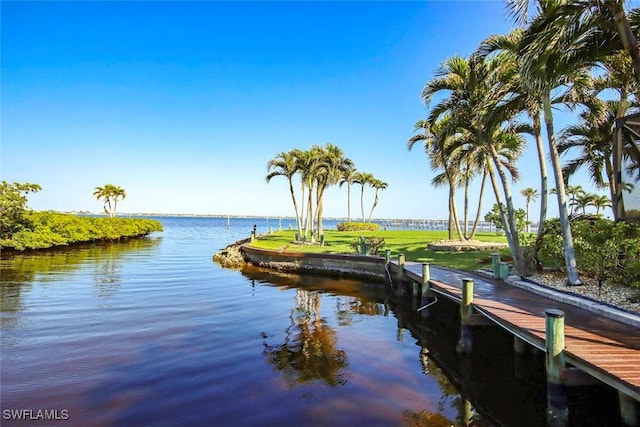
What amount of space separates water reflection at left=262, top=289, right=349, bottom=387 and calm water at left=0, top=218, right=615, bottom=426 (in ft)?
0.15

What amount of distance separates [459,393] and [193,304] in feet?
32.4

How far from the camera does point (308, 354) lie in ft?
29.0

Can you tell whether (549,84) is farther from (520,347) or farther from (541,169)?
(520,347)

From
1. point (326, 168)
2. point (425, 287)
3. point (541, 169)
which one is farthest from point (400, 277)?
point (326, 168)

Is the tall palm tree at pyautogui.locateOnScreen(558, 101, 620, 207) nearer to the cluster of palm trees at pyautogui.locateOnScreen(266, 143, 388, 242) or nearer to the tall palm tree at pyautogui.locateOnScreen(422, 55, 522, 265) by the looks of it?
the tall palm tree at pyautogui.locateOnScreen(422, 55, 522, 265)

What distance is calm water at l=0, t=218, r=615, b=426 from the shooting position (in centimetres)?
607

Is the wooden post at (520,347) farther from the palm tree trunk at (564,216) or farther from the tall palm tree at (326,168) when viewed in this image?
the tall palm tree at (326,168)

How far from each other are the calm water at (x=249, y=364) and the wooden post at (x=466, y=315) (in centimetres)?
29

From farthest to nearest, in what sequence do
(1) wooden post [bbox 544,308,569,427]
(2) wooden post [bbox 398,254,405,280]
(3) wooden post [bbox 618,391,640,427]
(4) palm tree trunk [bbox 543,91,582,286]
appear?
(2) wooden post [bbox 398,254,405,280] < (4) palm tree trunk [bbox 543,91,582,286] < (1) wooden post [bbox 544,308,569,427] < (3) wooden post [bbox 618,391,640,427]

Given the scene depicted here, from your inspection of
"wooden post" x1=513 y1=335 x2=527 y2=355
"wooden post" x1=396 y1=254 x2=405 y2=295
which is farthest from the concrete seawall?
"wooden post" x1=513 y1=335 x2=527 y2=355

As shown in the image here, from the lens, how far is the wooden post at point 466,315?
348 inches

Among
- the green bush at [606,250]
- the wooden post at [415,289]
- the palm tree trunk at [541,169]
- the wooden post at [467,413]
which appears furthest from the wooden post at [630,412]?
the wooden post at [415,289]

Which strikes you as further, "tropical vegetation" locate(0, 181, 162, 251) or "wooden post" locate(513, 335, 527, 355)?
"tropical vegetation" locate(0, 181, 162, 251)

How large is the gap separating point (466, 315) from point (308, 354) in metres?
3.96
